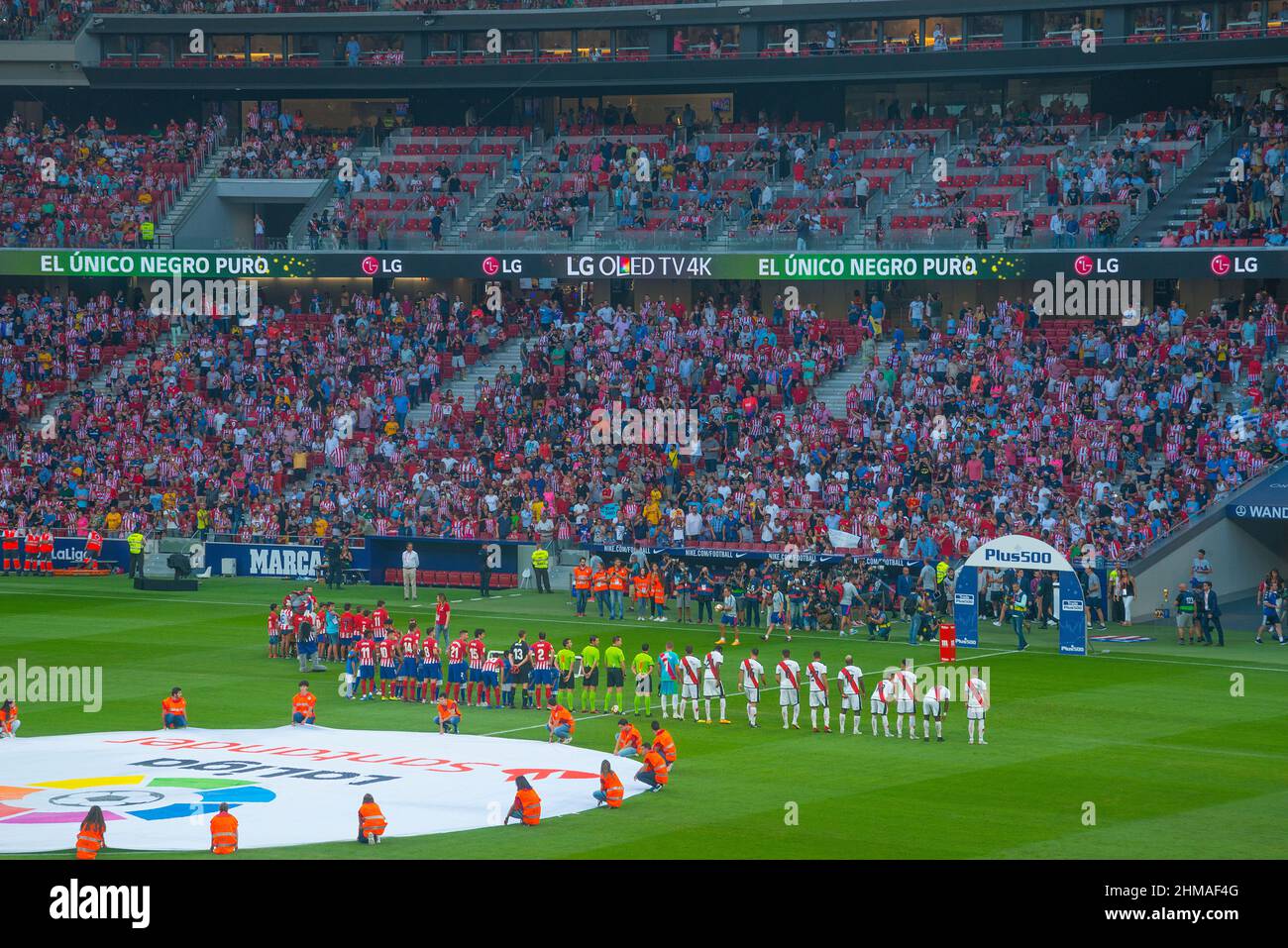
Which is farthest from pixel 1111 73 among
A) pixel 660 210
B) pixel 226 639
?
pixel 226 639

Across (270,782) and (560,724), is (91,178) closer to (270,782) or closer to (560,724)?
(560,724)

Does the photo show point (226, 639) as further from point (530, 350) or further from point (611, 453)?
point (530, 350)

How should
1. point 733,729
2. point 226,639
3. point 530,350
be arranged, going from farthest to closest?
point 530,350 → point 226,639 → point 733,729

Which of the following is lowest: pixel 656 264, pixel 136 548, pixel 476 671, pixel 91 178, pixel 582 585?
pixel 476 671

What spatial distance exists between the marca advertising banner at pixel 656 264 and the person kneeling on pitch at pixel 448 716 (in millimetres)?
25292

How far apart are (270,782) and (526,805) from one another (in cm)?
459

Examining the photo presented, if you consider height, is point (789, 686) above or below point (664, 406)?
below

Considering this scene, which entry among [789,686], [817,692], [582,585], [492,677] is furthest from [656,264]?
[817,692]

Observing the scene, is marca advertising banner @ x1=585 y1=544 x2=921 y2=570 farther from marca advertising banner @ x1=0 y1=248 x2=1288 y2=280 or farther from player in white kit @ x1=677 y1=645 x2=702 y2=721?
player in white kit @ x1=677 y1=645 x2=702 y2=721

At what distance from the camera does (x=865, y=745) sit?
30.2 meters

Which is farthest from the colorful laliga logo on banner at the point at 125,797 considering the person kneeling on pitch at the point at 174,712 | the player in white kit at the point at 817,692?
the player in white kit at the point at 817,692

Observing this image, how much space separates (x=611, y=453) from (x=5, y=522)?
1747 centimetres

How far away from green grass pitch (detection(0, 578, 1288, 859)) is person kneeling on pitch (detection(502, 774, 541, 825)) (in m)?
0.24

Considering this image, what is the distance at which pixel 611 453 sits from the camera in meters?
51.7
